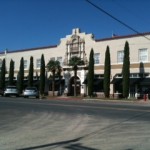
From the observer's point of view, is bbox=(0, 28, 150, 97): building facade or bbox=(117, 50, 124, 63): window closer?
bbox=(0, 28, 150, 97): building facade

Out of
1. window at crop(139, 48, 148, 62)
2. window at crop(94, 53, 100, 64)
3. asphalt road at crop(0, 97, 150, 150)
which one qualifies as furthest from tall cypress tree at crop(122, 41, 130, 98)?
asphalt road at crop(0, 97, 150, 150)

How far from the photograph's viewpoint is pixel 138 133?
1346 cm

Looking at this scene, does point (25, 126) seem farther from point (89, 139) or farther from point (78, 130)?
point (89, 139)

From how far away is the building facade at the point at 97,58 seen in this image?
50.4 meters

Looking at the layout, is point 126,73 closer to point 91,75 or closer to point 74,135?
point 91,75

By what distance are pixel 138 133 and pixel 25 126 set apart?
4.90 metres

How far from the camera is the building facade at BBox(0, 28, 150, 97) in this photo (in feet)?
165

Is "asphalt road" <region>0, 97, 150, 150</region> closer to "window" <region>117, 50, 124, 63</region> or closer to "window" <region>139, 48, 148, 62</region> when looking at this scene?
"window" <region>139, 48, 148, 62</region>

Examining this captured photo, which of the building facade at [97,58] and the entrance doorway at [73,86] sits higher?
the building facade at [97,58]

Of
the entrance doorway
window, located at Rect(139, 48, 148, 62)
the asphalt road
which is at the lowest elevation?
the asphalt road

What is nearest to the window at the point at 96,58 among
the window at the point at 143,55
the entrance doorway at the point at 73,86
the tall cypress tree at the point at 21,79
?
the entrance doorway at the point at 73,86

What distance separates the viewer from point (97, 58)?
56000mm

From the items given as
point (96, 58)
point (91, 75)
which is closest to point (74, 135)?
point (91, 75)

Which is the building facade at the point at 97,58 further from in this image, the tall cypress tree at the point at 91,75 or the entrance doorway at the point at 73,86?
the tall cypress tree at the point at 91,75
